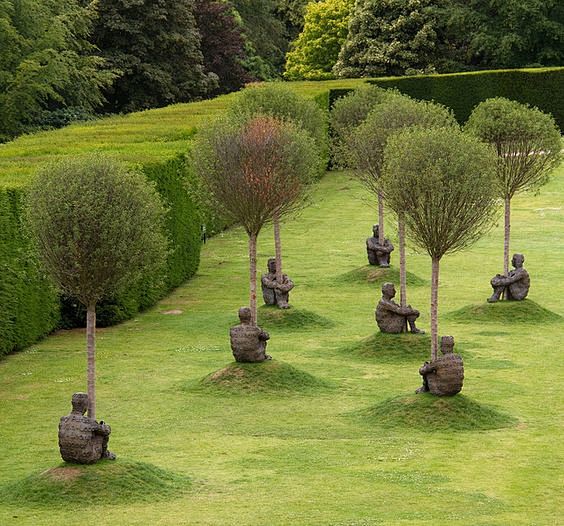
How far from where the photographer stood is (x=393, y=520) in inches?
582

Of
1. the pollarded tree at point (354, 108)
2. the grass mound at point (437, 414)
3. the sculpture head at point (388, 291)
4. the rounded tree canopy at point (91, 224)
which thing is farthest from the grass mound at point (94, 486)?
the pollarded tree at point (354, 108)

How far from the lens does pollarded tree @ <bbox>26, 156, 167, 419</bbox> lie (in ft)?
55.5

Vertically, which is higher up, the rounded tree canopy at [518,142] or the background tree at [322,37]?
the background tree at [322,37]

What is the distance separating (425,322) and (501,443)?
8.77 m

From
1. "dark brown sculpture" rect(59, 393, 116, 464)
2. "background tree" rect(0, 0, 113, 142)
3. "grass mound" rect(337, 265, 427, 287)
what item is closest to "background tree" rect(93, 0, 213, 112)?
"background tree" rect(0, 0, 113, 142)

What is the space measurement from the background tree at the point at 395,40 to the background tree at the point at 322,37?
8468 mm

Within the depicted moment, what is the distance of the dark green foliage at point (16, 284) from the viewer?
77.2 ft

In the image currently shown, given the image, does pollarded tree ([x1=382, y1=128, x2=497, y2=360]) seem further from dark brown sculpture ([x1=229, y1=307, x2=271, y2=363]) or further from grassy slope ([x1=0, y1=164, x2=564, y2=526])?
dark brown sculpture ([x1=229, y1=307, x2=271, y2=363])

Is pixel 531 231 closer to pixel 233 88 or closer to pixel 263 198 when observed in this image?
pixel 263 198

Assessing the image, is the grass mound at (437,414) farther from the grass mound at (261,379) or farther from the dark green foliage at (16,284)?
the dark green foliage at (16,284)

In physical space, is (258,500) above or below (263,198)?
below

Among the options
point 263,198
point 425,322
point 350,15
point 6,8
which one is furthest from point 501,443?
point 350,15

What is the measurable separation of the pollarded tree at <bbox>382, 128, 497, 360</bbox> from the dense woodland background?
3120 centimetres

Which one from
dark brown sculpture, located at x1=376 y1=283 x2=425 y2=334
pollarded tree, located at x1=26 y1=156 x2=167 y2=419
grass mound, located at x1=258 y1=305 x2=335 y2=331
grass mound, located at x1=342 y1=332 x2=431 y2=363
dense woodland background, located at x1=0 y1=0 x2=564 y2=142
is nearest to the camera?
pollarded tree, located at x1=26 y1=156 x2=167 y2=419
